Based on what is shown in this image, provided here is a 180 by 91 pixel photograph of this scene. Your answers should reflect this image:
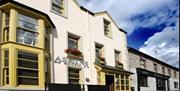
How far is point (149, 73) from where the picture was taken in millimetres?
33219

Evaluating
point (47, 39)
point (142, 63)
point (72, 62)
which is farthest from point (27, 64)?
point (142, 63)

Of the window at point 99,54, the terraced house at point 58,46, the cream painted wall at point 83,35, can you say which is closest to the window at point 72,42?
the terraced house at point 58,46

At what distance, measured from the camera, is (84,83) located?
67.1 ft

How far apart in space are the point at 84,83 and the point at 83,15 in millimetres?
4995

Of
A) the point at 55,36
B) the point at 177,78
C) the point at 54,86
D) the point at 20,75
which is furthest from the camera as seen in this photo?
the point at 177,78

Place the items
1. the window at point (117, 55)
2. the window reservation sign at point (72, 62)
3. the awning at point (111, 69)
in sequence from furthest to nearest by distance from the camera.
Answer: the window at point (117, 55), the awning at point (111, 69), the window reservation sign at point (72, 62)

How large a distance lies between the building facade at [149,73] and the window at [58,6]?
10.7m

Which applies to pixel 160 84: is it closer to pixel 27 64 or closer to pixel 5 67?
pixel 27 64

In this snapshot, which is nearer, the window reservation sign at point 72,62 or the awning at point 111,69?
the window reservation sign at point 72,62

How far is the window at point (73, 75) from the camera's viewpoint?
19.6 m

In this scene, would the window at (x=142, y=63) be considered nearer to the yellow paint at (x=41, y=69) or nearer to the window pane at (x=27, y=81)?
the yellow paint at (x=41, y=69)

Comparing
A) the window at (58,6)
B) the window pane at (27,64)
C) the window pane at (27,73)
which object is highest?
the window at (58,6)

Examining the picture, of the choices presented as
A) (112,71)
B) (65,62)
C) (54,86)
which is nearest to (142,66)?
(112,71)

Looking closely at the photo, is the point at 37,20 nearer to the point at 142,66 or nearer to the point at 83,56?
the point at 83,56
